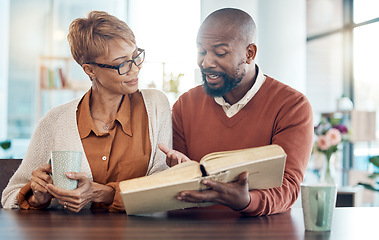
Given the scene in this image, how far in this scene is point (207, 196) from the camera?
3.96ft

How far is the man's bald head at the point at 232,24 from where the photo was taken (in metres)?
1.79

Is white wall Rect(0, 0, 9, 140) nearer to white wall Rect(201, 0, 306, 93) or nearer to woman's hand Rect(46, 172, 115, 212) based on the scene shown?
white wall Rect(201, 0, 306, 93)

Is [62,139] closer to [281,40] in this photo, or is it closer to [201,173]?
[201,173]

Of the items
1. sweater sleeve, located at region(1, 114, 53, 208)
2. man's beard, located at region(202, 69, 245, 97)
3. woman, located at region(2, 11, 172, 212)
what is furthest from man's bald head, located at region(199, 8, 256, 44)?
sweater sleeve, located at region(1, 114, 53, 208)

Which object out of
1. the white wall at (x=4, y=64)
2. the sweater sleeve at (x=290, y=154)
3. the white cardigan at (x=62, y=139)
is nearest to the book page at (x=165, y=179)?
the sweater sleeve at (x=290, y=154)

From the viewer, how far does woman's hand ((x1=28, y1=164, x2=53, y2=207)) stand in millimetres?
1444

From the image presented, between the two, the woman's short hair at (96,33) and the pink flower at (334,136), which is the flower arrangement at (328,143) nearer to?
the pink flower at (334,136)

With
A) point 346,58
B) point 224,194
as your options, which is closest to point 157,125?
point 224,194

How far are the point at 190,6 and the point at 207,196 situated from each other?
599 centimetres

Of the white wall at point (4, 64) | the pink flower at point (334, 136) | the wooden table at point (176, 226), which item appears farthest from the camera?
the white wall at point (4, 64)

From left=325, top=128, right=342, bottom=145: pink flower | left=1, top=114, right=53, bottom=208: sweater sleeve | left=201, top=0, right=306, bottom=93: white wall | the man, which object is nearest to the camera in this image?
left=1, top=114, right=53, bottom=208: sweater sleeve

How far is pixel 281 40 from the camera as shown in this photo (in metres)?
5.88

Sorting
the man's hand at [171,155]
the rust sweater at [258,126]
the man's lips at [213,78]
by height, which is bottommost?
the man's hand at [171,155]

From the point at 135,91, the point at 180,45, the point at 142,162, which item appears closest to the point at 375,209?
the point at 142,162
